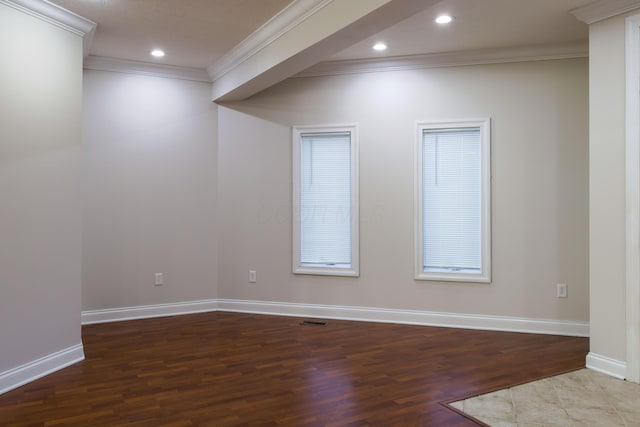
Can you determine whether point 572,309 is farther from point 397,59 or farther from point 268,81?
point 268,81

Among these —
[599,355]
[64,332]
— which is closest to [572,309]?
[599,355]

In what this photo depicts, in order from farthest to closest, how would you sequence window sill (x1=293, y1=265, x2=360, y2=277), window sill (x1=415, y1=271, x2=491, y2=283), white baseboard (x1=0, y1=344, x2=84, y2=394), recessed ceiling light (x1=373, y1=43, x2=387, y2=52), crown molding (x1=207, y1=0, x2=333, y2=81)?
window sill (x1=293, y1=265, x2=360, y2=277), window sill (x1=415, y1=271, x2=491, y2=283), recessed ceiling light (x1=373, y1=43, x2=387, y2=52), crown molding (x1=207, y1=0, x2=333, y2=81), white baseboard (x1=0, y1=344, x2=84, y2=394)

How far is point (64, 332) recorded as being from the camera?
376 centimetres

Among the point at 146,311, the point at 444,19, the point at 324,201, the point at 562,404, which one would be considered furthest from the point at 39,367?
the point at 444,19

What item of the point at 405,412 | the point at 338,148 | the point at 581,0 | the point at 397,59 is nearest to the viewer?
the point at 405,412

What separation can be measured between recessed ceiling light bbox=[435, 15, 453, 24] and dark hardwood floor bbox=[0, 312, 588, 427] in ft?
8.88

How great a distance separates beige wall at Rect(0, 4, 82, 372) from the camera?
10.9 feet

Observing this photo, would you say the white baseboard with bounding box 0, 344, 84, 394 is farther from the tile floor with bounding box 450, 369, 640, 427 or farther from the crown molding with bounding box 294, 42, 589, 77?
the crown molding with bounding box 294, 42, 589, 77

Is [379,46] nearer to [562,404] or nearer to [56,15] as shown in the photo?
[56,15]

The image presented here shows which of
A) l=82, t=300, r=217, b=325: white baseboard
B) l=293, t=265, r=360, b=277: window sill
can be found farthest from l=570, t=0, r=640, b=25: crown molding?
l=82, t=300, r=217, b=325: white baseboard

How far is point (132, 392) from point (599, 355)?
10.8 ft

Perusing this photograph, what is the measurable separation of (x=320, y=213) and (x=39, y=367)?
2967 mm

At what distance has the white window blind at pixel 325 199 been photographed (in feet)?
17.4

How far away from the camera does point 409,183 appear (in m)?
5.05
